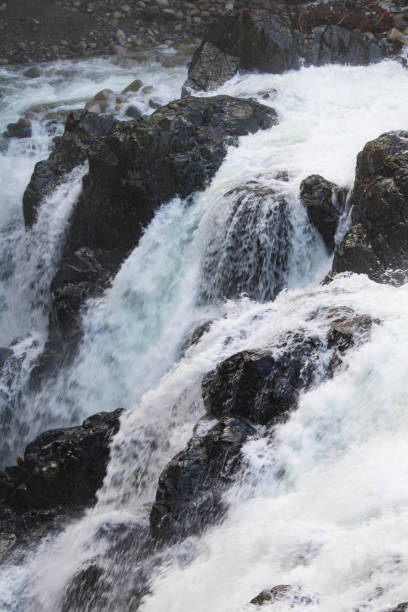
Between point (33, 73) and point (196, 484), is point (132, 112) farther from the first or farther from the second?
point (196, 484)

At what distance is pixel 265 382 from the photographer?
5.23 m

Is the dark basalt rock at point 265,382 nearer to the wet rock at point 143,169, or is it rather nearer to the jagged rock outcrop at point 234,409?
the jagged rock outcrop at point 234,409

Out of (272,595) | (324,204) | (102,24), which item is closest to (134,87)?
(102,24)

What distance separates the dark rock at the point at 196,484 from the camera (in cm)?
475

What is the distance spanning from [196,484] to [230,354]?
174cm

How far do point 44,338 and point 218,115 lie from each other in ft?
14.1

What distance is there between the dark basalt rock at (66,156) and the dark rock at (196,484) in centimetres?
606

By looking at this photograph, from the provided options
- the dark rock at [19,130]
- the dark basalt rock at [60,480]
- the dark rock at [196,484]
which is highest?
the dark rock at [19,130]

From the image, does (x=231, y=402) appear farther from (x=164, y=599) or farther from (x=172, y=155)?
(x=172, y=155)

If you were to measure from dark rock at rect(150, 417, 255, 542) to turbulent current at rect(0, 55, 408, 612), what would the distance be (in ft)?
0.46

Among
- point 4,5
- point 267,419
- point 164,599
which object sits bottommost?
point 164,599

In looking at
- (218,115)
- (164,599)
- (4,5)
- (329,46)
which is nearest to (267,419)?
Result: (164,599)

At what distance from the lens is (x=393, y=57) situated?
1205 cm

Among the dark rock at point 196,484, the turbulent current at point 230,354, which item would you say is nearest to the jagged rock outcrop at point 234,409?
the dark rock at point 196,484
